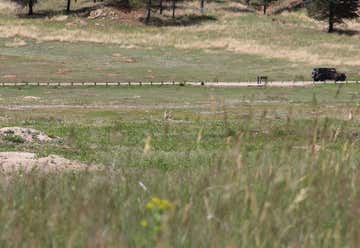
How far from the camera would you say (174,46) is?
339 feet

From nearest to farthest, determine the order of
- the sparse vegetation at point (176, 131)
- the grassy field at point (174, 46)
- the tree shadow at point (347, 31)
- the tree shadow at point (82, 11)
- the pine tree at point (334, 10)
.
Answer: the sparse vegetation at point (176, 131), the grassy field at point (174, 46), the tree shadow at point (347, 31), the pine tree at point (334, 10), the tree shadow at point (82, 11)

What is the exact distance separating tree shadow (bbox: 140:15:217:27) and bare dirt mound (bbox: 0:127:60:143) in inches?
3558

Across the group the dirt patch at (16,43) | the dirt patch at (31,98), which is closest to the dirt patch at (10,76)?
the dirt patch at (31,98)

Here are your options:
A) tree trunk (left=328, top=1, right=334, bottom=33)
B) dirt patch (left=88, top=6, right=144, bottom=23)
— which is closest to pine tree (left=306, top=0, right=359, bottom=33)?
tree trunk (left=328, top=1, right=334, bottom=33)

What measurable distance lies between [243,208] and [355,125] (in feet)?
109

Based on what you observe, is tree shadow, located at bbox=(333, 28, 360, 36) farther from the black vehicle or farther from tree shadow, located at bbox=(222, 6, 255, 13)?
the black vehicle

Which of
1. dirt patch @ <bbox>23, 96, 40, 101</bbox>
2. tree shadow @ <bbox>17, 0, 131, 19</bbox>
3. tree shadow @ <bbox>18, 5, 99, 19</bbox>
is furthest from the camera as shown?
tree shadow @ <bbox>17, 0, 131, 19</bbox>

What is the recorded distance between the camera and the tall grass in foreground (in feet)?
16.1

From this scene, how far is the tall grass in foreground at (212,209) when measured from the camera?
4.91 meters

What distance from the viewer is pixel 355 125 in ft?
123

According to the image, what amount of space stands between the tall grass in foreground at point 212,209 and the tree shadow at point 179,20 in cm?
11212

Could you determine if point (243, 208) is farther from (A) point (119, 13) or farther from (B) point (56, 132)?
(A) point (119, 13)

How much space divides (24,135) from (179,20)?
94944mm

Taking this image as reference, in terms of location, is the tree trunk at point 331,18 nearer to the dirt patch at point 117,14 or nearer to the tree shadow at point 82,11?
the dirt patch at point 117,14
